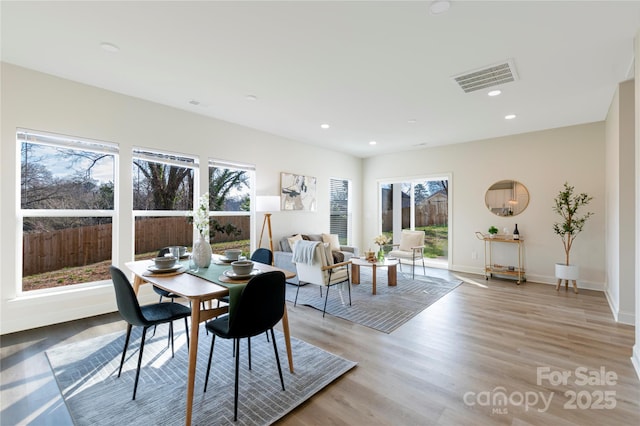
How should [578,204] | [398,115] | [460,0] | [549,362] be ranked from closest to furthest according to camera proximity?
[460,0] → [549,362] → [398,115] → [578,204]

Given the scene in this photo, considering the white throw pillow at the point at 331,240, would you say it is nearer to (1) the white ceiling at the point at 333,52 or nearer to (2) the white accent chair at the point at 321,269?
(2) the white accent chair at the point at 321,269

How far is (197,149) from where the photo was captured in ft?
14.7

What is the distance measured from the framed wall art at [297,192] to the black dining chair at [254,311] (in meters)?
3.83

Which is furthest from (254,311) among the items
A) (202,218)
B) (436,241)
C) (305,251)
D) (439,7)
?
(436,241)

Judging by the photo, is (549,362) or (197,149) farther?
(197,149)

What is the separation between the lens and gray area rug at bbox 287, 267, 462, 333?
353 centimetres

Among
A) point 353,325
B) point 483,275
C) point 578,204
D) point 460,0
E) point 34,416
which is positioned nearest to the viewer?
point 34,416

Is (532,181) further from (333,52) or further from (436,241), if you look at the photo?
(333,52)

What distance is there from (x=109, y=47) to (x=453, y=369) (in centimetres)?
414

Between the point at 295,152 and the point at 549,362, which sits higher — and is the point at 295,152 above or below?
above

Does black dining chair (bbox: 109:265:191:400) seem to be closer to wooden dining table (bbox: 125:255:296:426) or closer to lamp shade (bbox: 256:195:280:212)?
wooden dining table (bbox: 125:255:296:426)

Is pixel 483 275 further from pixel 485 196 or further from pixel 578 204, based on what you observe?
pixel 578 204

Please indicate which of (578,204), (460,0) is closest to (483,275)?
(578,204)

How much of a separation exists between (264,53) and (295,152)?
3.37m
